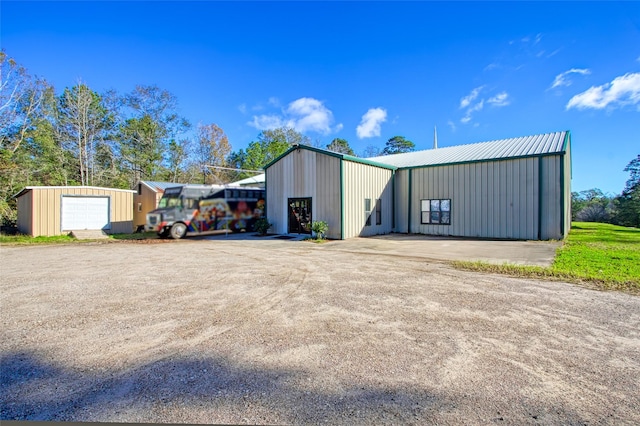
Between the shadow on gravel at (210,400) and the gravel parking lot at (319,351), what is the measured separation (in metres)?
0.01

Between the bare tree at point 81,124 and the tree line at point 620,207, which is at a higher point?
the bare tree at point 81,124

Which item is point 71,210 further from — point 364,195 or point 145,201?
point 364,195

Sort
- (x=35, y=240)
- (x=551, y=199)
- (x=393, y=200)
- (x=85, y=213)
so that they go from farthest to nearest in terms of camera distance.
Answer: (x=393, y=200), (x=85, y=213), (x=35, y=240), (x=551, y=199)

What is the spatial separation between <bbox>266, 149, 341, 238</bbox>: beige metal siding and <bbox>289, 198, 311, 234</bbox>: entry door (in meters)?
0.26

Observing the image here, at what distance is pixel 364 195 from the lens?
1524 centimetres

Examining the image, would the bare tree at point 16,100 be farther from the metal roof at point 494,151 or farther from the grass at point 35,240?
the metal roof at point 494,151

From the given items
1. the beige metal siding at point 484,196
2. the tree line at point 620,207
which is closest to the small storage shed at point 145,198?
the beige metal siding at point 484,196

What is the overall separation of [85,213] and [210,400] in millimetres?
19214

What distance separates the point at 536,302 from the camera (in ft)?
16.1

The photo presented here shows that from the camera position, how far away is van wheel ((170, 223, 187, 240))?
15180 mm

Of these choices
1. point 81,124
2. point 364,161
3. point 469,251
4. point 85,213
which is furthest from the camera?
point 81,124

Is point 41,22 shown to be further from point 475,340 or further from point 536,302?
point 536,302

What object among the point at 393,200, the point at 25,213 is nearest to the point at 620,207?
the point at 393,200

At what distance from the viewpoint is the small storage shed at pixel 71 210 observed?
15844mm
